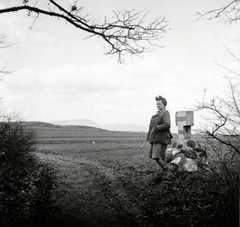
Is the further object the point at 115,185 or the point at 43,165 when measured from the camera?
the point at 43,165

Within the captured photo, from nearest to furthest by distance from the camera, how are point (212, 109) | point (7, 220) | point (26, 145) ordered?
point (212, 109)
point (7, 220)
point (26, 145)

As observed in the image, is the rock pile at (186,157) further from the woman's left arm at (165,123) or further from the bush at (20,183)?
the bush at (20,183)

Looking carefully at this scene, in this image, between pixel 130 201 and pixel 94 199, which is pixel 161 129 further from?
pixel 94 199

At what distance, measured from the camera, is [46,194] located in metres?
7.63

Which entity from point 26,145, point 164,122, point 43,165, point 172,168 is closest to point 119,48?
point 164,122

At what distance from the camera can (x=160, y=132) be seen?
8.52 metres

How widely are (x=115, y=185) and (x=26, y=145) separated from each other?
9.74 ft

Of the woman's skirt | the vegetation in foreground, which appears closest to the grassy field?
the vegetation in foreground

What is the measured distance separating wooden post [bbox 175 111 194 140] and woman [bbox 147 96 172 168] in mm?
455

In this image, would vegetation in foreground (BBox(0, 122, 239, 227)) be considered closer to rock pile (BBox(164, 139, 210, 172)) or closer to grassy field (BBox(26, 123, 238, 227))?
grassy field (BBox(26, 123, 238, 227))

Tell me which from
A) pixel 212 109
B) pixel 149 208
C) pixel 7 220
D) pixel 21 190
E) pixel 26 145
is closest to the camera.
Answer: pixel 212 109

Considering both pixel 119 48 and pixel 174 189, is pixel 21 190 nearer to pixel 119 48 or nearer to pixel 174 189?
pixel 174 189

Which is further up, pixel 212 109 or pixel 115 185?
pixel 212 109

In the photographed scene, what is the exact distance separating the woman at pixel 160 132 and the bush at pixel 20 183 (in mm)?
2834
